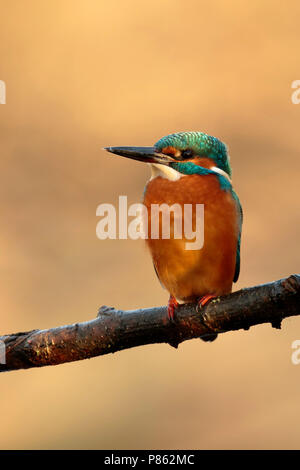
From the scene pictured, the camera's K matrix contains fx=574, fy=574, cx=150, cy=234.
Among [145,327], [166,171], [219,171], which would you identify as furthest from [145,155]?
[145,327]

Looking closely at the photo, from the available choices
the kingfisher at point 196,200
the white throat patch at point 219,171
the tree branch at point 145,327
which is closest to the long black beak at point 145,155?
the kingfisher at point 196,200

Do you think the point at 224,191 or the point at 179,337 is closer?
the point at 179,337

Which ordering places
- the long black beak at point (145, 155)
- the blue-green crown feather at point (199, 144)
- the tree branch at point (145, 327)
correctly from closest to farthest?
the tree branch at point (145, 327) → the long black beak at point (145, 155) → the blue-green crown feather at point (199, 144)

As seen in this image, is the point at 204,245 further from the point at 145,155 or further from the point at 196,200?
the point at 145,155

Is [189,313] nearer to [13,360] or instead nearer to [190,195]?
[190,195]

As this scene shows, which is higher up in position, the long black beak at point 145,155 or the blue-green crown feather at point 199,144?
the blue-green crown feather at point 199,144

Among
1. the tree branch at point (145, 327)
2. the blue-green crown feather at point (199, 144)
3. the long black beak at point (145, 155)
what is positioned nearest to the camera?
the tree branch at point (145, 327)

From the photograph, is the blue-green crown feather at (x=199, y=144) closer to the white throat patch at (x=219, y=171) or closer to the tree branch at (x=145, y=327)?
the white throat patch at (x=219, y=171)

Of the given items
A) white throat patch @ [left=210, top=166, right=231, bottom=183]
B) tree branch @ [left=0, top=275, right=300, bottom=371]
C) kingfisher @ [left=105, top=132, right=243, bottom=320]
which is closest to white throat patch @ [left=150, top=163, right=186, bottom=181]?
kingfisher @ [left=105, top=132, right=243, bottom=320]

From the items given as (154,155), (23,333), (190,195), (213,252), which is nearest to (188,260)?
(213,252)
